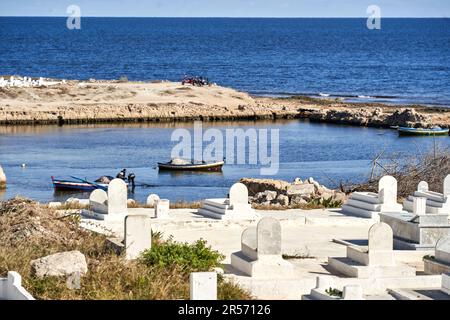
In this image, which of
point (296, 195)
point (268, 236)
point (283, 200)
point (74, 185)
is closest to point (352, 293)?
point (268, 236)

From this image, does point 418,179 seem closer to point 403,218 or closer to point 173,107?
point 403,218

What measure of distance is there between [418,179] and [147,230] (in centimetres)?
1668

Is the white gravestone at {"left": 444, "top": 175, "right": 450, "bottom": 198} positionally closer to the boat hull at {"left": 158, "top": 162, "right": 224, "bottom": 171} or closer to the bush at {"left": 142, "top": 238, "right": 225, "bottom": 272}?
the bush at {"left": 142, "top": 238, "right": 225, "bottom": 272}

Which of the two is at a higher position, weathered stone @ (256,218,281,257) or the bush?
weathered stone @ (256,218,281,257)

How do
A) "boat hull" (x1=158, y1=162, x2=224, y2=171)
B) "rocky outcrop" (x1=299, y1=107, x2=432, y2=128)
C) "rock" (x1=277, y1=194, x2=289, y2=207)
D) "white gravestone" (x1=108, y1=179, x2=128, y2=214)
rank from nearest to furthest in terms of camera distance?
"white gravestone" (x1=108, y1=179, x2=128, y2=214) < "rock" (x1=277, y1=194, x2=289, y2=207) < "boat hull" (x1=158, y1=162, x2=224, y2=171) < "rocky outcrop" (x1=299, y1=107, x2=432, y2=128)

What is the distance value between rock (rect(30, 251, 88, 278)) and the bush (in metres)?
1.33

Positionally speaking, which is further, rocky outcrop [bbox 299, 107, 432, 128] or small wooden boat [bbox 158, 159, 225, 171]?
rocky outcrop [bbox 299, 107, 432, 128]

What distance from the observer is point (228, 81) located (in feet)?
421

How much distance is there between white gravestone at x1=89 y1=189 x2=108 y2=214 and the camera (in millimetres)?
26250

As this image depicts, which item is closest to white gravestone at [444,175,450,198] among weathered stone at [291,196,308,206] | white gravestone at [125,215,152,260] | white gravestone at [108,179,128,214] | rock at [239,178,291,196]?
weathered stone at [291,196,308,206]

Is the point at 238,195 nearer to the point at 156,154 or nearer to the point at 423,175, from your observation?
the point at 423,175

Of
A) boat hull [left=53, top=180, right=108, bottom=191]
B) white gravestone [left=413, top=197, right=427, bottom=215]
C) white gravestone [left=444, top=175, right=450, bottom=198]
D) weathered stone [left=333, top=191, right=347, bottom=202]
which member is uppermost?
white gravestone [left=444, top=175, right=450, bottom=198]

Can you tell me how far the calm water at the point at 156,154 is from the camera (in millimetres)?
51219
